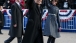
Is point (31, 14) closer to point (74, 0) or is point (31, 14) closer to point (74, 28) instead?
point (74, 28)

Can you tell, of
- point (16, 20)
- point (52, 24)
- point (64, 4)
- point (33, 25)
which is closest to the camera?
point (33, 25)

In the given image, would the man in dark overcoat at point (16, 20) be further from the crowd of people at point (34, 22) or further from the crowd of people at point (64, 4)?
the crowd of people at point (64, 4)

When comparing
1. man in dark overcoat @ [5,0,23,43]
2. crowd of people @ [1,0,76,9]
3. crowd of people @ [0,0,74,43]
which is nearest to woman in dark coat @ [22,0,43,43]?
crowd of people @ [0,0,74,43]

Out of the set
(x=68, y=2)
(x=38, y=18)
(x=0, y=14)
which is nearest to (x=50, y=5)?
(x=38, y=18)

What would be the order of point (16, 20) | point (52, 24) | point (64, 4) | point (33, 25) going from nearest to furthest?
1. point (33, 25)
2. point (16, 20)
3. point (52, 24)
4. point (64, 4)

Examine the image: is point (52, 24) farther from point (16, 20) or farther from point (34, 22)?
point (34, 22)

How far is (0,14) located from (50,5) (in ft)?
13.9

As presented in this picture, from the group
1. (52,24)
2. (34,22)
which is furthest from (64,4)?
(34,22)

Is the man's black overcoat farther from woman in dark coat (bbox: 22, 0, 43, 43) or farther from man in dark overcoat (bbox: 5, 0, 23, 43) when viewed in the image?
woman in dark coat (bbox: 22, 0, 43, 43)

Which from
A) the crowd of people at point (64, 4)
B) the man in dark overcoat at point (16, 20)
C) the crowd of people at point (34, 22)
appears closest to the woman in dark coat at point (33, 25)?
the crowd of people at point (34, 22)

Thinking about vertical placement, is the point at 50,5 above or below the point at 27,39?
above

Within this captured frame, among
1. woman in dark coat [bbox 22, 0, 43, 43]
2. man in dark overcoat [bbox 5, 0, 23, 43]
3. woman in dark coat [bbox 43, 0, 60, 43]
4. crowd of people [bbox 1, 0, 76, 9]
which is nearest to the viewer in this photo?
woman in dark coat [bbox 22, 0, 43, 43]

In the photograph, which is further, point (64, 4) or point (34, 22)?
point (64, 4)

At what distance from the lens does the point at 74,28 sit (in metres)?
12.8
